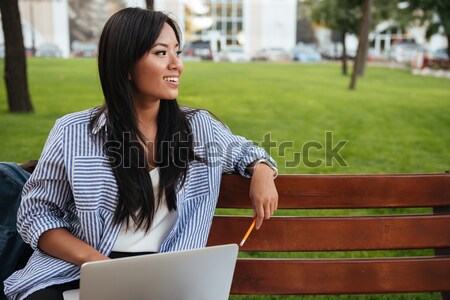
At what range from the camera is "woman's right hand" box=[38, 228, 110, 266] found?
6.15ft

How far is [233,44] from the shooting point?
167 feet

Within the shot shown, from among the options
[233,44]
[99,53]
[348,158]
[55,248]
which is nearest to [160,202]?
[55,248]

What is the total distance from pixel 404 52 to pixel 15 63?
37.9 m


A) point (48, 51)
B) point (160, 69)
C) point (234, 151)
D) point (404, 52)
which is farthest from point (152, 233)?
point (404, 52)

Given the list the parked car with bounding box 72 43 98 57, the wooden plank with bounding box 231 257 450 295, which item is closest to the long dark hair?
the wooden plank with bounding box 231 257 450 295

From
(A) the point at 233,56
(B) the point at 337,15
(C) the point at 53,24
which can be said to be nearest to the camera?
(B) the point at 337,15

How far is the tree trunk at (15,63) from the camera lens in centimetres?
745

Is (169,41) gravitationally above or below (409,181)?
above

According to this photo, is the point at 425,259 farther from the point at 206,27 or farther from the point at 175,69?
the point at 206,27

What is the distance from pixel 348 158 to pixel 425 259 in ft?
14.8

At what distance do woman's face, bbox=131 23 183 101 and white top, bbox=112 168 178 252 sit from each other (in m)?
0.27

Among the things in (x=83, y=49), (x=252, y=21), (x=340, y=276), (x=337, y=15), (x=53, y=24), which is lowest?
(x=83, y=49)

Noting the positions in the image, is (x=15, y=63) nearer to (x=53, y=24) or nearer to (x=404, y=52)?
(x=53, y=24)

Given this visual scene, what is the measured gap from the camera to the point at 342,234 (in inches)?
93.4
